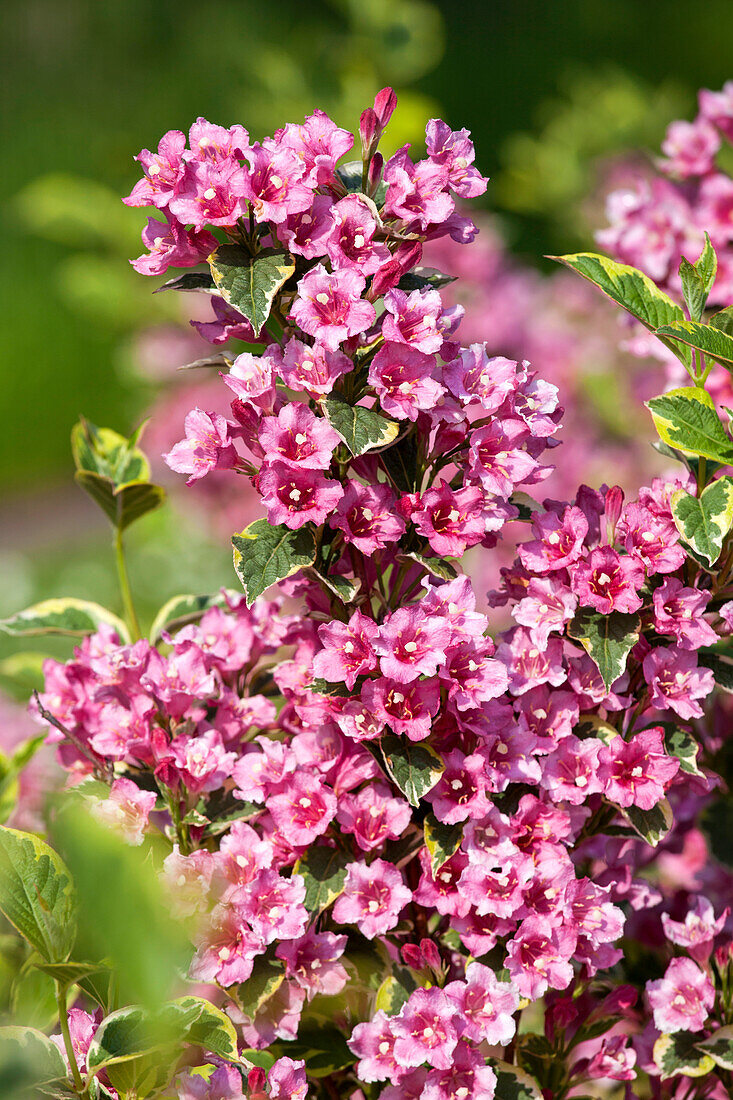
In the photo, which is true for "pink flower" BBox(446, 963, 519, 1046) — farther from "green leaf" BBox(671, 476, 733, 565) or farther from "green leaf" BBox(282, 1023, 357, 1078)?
"green leaf" BBox(671, 476, 733, 565)

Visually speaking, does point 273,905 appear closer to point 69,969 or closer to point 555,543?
point 69,969

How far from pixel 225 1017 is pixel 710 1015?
525 millimetres

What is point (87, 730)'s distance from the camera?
1.16 metres

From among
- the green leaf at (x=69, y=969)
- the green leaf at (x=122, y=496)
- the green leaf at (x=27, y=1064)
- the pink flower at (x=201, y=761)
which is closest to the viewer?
the green leaf at (x=27, y=1064)

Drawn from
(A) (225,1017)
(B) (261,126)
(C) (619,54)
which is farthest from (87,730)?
(C) (619,54)

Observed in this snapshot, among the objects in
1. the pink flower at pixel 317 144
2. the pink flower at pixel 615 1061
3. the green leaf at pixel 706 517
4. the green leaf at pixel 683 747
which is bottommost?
the pink flower at pixel 615 1061

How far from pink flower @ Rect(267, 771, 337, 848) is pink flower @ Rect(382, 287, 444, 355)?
0.38 meters

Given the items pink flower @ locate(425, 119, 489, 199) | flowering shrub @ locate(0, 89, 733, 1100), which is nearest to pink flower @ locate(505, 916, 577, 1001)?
flowering shrub @ locate(0, 89, 733, 1100)

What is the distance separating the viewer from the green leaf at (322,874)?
0.99 metres

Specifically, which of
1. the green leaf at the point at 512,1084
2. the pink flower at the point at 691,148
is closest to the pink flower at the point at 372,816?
the green leaf at the point at 512,1084

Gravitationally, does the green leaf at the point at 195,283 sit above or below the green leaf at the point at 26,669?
above

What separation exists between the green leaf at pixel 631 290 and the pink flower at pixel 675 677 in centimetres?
27

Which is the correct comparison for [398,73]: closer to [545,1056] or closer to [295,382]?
[295,382]

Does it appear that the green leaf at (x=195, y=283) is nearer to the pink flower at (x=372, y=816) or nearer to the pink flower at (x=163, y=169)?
the pink flower at (x=163, y=169)
